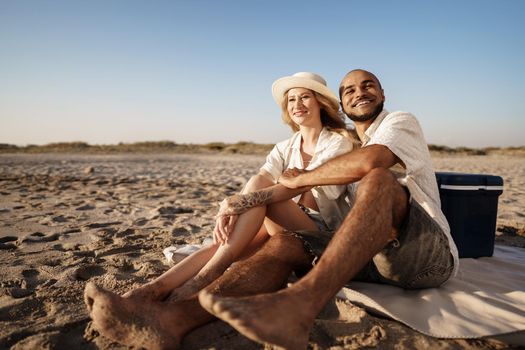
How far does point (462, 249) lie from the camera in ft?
9.03

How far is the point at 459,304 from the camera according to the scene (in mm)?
1942

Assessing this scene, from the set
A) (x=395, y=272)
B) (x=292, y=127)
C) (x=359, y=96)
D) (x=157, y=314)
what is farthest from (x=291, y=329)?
(x=292, y=127)

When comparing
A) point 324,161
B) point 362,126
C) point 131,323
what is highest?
point 362,126

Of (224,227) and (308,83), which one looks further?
(308,83)

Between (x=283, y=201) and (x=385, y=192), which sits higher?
(x=385, y=192)

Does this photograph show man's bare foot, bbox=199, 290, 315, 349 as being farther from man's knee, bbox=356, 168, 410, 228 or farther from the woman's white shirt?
the woman's white shirt

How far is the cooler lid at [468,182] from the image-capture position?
2.48 m

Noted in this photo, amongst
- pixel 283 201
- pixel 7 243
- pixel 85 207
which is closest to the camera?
pixel 283 201

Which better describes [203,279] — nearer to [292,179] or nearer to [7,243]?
[292,179]

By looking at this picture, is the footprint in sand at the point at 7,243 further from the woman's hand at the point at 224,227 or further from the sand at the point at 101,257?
the woman's hand at the point at 224,227

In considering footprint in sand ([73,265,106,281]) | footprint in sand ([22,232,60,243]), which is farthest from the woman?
footprint in sand ([22,232,60,243])

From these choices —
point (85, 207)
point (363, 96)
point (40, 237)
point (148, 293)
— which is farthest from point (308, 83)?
point (85, 207)

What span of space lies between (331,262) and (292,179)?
2.77ft

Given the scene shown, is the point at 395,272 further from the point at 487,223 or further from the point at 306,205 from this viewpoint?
the point at 487,223
